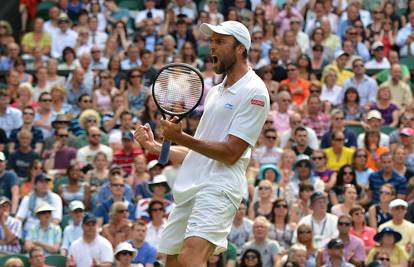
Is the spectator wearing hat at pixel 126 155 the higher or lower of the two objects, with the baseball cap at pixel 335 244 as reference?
lower

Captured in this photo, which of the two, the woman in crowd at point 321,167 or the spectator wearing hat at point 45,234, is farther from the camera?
the woman in crowd at point 321,167

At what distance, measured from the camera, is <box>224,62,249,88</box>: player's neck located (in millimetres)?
8250

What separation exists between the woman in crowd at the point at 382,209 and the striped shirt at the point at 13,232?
4077 millimetres

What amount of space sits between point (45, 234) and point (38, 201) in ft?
1.99

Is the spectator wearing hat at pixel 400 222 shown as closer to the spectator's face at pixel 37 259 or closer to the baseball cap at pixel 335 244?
the baseball cap at pixel 335 244

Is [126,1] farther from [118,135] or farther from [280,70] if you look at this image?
[118,135]

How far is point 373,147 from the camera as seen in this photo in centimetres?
1619

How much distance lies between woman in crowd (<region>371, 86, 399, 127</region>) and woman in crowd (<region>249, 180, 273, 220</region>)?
3194 mm

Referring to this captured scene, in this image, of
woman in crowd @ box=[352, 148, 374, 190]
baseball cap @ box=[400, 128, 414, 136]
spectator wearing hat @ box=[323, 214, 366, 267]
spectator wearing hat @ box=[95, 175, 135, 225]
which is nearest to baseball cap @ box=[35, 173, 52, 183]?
Result: spectator wearing hat @ box=[95, 175, 135, 225]

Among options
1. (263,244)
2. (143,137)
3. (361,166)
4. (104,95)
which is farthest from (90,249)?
(143,137)

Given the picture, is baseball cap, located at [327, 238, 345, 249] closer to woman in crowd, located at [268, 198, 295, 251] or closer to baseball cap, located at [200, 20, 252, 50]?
woman in crowd, located at [268, 198, 295, 251]

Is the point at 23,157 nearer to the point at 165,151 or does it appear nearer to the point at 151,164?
the point at 151,164

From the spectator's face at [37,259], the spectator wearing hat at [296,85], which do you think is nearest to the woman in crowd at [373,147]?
the spectator wearing hat at [296,85]

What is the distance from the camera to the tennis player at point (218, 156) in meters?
8.09
